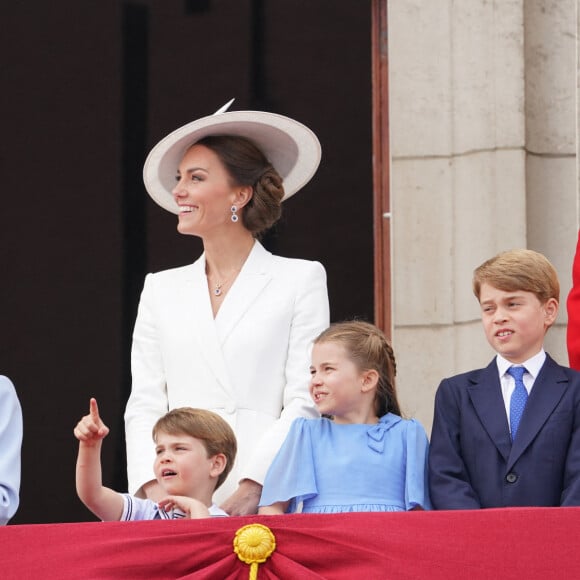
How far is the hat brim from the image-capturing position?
520 centimetres

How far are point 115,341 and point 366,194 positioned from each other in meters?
1.33

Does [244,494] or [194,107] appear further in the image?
[194,107]

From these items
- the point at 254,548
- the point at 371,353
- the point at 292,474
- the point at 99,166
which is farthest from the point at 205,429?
the point at 99,166

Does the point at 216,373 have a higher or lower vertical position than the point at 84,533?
higher

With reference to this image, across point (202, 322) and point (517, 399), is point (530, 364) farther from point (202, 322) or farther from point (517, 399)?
point (202, 322)

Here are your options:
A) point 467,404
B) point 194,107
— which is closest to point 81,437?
point 467,404

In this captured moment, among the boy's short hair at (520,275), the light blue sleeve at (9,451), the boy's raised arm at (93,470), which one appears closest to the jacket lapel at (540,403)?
the boy's short hair at (520,275)

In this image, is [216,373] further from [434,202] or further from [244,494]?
[434,202]

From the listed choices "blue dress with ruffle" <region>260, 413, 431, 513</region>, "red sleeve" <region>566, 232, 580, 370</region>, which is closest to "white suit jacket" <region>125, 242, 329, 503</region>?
"blue dress with ruffle" <region>260, 413, 431, 513</region>

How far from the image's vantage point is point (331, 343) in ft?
15.5

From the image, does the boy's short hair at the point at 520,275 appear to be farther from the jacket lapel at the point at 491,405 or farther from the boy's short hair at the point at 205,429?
the boy's short hair at the point at 205,429

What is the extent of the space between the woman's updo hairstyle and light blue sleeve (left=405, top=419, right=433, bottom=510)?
0.97m

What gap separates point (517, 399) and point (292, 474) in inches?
25.8

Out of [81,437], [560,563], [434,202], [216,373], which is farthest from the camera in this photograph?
[434,202]
